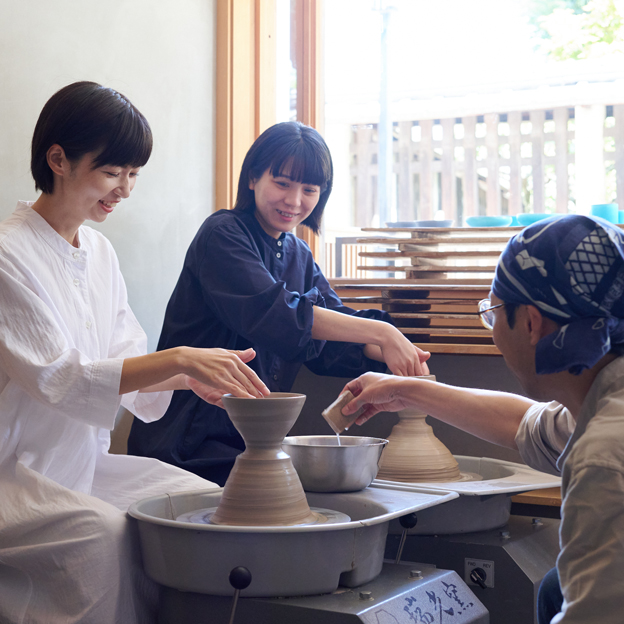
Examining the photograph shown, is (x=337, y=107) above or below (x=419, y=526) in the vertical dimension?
above

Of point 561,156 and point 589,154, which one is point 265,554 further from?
point 589,154

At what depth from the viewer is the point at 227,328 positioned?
203 cm

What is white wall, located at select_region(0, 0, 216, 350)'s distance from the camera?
197cm

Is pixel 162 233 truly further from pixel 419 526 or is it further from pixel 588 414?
pixel 588 414

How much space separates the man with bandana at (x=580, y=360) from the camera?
882mm

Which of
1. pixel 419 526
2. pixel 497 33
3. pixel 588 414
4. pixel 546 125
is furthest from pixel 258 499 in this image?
pixel 497 33

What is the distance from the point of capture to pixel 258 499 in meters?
1.34

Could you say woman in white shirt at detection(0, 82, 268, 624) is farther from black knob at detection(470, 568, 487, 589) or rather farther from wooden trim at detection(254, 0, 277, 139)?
wooden trim at detection(254, 0, 277, 139)

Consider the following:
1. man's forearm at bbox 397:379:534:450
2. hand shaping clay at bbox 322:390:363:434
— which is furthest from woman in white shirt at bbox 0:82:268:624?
man's forearm at bbox 397:379:534:450

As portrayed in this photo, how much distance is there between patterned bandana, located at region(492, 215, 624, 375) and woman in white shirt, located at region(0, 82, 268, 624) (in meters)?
0.62

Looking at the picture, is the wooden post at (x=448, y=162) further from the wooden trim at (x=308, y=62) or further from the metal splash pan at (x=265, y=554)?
the metal splash pan at (x=265, y=554)

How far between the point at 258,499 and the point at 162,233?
1.43 metres

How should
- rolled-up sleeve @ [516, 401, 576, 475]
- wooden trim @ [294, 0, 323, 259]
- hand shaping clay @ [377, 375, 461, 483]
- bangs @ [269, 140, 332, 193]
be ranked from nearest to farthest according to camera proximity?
rolled-up sleeve @ [516, 401, 576, 475] → hand shaping clay @ [377, 375, 461, 483] → bangs @ [269, 140, 332, 193] → wooden trim @ [294, 0, 323, 259]

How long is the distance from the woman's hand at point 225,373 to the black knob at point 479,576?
65cm
